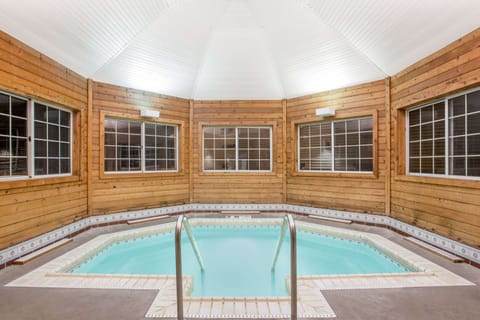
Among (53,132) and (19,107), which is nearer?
(19,107)

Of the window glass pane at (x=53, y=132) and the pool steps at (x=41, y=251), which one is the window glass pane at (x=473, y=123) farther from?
the window glass pane at (x=53, y=132)

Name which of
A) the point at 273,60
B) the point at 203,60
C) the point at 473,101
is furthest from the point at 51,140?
the point at 473,101

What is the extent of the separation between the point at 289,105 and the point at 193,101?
7.81 feet

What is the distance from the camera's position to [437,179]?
12.3ft

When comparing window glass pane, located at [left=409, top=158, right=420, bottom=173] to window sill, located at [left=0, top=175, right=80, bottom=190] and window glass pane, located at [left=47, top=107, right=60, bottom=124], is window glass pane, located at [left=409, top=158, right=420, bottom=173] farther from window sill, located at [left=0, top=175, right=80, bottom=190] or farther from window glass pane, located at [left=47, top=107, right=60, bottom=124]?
window glass pane, located at [left=47, top=107, right=60, bottom=124]

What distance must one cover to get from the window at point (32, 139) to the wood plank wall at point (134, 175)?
562mm

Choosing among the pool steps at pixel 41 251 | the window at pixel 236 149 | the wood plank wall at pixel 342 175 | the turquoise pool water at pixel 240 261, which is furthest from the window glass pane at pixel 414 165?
the pool steps at pixel 41 251

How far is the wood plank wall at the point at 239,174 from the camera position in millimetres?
6363

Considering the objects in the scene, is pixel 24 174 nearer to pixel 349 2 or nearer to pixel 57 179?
pixel 57 179

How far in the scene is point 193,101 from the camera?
6359 millimetres

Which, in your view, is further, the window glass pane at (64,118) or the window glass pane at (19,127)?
the window glass pane at (64,118)

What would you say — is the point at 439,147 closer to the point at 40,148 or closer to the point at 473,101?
the point at 473,101

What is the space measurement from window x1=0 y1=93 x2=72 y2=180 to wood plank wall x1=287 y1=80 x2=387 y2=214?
4694 millimetres

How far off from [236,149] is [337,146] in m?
2.43
